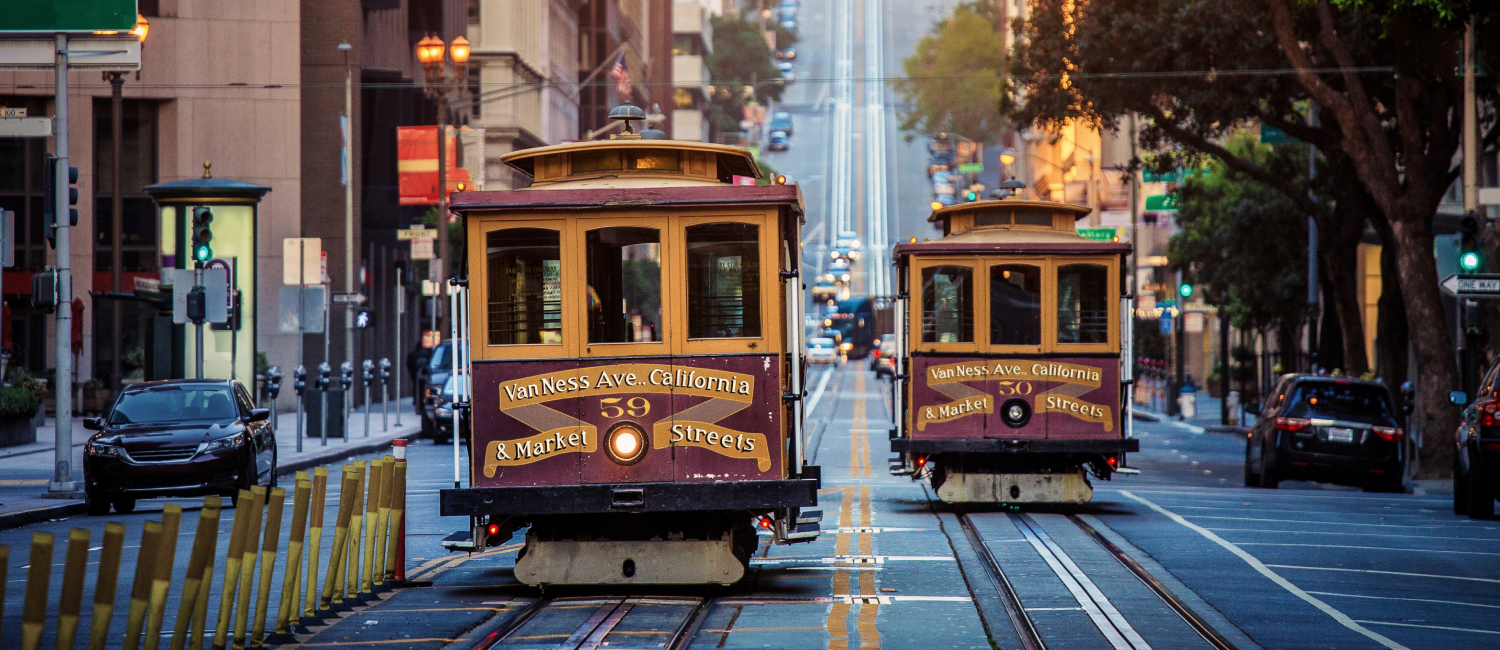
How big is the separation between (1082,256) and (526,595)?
8.46 m

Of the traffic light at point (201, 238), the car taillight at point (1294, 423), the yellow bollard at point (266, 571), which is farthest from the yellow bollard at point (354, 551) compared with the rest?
the car taillight at point (1294, 423)

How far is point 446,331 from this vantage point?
178 feet

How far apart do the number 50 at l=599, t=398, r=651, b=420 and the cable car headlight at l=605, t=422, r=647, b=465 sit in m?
0.08

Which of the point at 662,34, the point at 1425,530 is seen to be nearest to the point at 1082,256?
the point at 1425,530

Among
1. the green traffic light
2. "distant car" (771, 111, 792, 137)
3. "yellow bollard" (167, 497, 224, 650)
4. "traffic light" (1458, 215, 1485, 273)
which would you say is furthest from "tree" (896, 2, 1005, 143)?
"yellow bollard" (167, 497, 224, 650)

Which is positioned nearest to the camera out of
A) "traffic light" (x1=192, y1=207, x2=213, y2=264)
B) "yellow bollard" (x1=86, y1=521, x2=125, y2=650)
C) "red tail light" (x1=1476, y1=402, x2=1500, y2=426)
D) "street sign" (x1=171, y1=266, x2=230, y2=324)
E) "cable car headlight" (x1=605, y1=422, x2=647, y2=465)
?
"yellow bollard" (x1=86, y1=521, x2=125, y2=650)

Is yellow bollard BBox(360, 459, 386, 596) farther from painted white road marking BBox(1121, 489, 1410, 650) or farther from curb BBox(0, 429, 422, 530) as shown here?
curb BBox(0, 429, 422, 530)

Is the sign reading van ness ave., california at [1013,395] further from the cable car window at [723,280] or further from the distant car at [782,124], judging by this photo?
the distant car at [782,124]

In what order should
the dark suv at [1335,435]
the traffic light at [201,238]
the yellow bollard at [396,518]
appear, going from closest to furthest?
the yellow bollard at [396,518]
the dark suv at [1335,435]
the traffic light at [201,238]

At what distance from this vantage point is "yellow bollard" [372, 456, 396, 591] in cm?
1238

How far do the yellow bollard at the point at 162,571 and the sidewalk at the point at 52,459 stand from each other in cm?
1102

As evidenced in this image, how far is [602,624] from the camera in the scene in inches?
432

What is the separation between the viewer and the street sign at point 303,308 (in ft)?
103

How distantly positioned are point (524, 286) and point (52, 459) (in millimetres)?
18318
